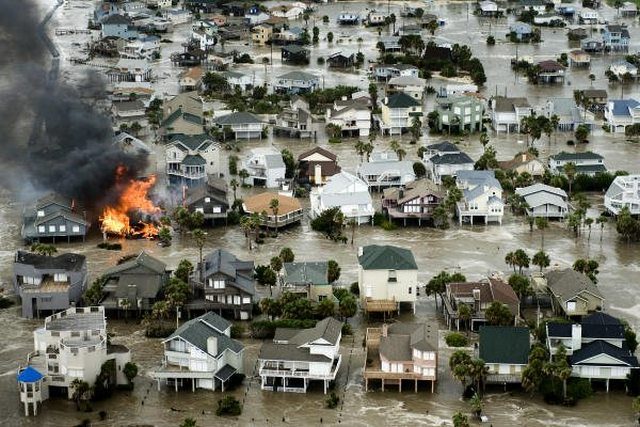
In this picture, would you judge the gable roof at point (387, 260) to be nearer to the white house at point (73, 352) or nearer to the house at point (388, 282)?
the house at point (388, 282)

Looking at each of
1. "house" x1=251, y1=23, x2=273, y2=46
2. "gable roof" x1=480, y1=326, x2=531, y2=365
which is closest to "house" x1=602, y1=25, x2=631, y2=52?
"house" x1=251, y1=23, x2=273, y2=46

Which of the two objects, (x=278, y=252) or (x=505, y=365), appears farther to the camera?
(x=278, y=252)

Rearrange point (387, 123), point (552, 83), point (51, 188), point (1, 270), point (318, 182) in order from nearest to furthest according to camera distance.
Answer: point (1, 270), point (51, 188), point (318, 182), point (387, 123), point (552, 83)

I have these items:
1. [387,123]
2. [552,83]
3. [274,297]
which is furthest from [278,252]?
[552,83]

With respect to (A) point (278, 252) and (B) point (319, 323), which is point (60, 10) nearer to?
(A) point (278, 252)

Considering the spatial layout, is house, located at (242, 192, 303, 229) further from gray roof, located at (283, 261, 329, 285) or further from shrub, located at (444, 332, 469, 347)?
shrub, located at (444, 332, 469, 347)

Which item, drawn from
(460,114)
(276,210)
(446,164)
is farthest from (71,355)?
(460,114)

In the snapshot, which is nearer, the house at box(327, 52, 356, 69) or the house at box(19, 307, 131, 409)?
the house at box(19, 307, 131, 409)
